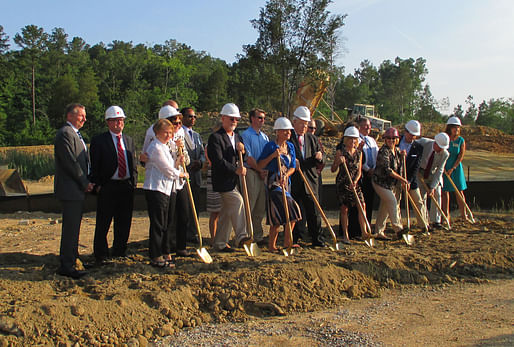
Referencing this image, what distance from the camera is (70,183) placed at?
5055 millimetres

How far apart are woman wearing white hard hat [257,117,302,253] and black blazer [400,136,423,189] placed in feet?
7.40

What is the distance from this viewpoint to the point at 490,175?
1806 centimetres

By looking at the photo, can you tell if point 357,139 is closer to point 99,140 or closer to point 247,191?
point 247,191

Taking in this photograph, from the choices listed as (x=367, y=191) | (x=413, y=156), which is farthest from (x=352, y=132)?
(x=413, y=156)

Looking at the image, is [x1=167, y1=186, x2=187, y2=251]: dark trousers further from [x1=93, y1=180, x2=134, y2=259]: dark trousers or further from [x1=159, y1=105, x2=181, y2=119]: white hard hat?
[x1=159, y1=105, x2=181, y2=119]: white hard hat

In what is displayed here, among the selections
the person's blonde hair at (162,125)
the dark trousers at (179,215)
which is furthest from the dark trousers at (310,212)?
the person's blonde hair at (162,125)

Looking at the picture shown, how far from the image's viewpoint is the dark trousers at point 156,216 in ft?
17.1

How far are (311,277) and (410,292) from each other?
3.62 feet

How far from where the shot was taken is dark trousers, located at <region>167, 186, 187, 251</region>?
5.49m

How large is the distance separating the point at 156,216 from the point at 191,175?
1465mm

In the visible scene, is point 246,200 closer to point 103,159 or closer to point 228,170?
point 228,170

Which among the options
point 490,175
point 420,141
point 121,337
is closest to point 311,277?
point 121,337

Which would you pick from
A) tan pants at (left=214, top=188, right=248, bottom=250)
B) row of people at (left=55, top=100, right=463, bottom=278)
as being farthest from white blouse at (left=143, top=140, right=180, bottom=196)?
tan pants at (left=214, top=188, right=248, bottom=250)

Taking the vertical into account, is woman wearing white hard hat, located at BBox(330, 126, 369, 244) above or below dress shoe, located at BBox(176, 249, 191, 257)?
above
